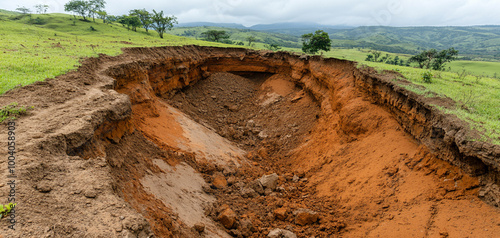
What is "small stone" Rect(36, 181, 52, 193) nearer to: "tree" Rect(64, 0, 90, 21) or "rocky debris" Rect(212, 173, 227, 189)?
"rocky debris" Rect(212, 173, 227, 189)

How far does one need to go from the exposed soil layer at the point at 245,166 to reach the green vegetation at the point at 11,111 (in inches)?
10.3

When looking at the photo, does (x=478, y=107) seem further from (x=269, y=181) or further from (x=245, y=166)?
(x=245, y=166)

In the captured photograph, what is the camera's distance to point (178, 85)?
22.2 metres

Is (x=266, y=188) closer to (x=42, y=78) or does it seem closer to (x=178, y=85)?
(x=42, y=78)

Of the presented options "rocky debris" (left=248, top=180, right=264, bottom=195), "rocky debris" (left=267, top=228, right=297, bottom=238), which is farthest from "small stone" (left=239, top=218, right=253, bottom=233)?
"rocky debris" (left=248, top=180, right=264, bottom=195)

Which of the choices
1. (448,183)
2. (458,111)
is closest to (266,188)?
(448,183)

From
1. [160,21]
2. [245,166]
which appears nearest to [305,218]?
[245,166]

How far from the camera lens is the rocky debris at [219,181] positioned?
35.4 ft

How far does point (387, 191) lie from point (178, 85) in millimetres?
18736

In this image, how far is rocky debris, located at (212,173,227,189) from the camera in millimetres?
10802

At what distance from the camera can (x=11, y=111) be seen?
266 inches

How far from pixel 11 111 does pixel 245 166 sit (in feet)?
31.6

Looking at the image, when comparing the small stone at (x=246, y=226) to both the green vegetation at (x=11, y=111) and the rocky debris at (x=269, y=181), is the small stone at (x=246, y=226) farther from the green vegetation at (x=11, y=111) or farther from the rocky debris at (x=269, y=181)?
the green vegetation at (x=11, y=111)

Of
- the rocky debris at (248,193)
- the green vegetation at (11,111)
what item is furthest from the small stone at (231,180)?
the green vegetation at (11,111)
